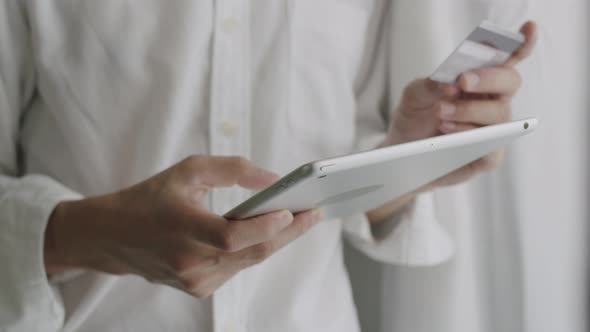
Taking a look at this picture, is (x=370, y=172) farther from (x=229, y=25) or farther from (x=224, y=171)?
(x=229, y=25)

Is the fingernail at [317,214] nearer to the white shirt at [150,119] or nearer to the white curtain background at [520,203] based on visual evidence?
the white shirt at [150,119]

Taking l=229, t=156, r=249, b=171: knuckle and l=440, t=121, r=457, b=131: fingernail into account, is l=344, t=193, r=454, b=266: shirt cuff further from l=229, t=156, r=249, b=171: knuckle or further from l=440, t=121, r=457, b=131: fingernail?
l=229, t=156, r=249, b=171: knuckle

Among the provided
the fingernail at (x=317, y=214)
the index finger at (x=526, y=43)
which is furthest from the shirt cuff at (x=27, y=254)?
the index finger at (x=526, y=43)

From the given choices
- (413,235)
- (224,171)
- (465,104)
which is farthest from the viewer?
(413,235)

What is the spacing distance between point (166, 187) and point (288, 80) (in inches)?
8.9

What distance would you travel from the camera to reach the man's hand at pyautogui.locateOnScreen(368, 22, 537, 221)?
62cm

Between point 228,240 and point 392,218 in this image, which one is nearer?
point 228,240

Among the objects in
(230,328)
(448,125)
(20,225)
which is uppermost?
(448,125)

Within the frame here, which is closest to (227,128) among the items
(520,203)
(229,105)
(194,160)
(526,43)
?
(229,105)

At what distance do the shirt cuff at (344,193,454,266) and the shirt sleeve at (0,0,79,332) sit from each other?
0.39 m

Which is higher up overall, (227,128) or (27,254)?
(227,128)

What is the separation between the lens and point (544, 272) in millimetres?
828

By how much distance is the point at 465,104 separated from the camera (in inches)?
24.9

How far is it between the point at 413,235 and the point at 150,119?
1.29 ft
